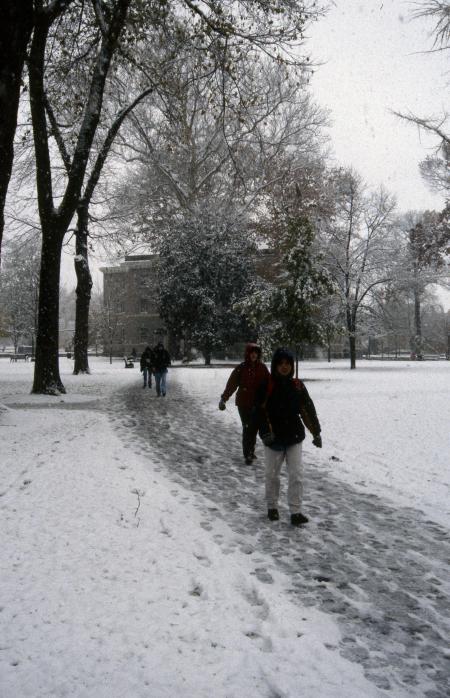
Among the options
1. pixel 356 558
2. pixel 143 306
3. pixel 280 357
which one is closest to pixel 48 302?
pixel 280 357

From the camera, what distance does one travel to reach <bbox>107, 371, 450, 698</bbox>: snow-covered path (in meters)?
2.91

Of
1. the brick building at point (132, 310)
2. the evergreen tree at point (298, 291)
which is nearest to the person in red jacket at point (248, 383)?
the evergreen tree at point (298, 291)

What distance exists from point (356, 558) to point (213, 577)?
1.26 metres

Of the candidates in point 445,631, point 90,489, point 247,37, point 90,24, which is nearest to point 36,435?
point 90,489

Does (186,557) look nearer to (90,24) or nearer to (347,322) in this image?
Answer: (90,24)

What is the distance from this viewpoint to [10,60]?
841 centimetres

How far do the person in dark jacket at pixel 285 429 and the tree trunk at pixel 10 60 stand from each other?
6.74m

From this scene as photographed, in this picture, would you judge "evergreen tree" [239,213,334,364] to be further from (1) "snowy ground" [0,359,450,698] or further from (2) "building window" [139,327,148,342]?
(2) "building window" [139,327,148,342]

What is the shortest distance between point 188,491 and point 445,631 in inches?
135

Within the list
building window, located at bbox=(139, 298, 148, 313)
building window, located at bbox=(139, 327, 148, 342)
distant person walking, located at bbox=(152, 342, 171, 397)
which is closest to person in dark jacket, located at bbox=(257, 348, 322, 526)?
distant person walking, located at bbox=(152, 342, 171, 397)

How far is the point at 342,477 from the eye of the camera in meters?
7.07

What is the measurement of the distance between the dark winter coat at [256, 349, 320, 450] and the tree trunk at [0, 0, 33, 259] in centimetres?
673

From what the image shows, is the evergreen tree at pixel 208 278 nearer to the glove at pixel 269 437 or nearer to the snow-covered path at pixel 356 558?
the snow-covered path at pixel 356 558

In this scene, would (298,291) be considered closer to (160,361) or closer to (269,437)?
(160,361)
